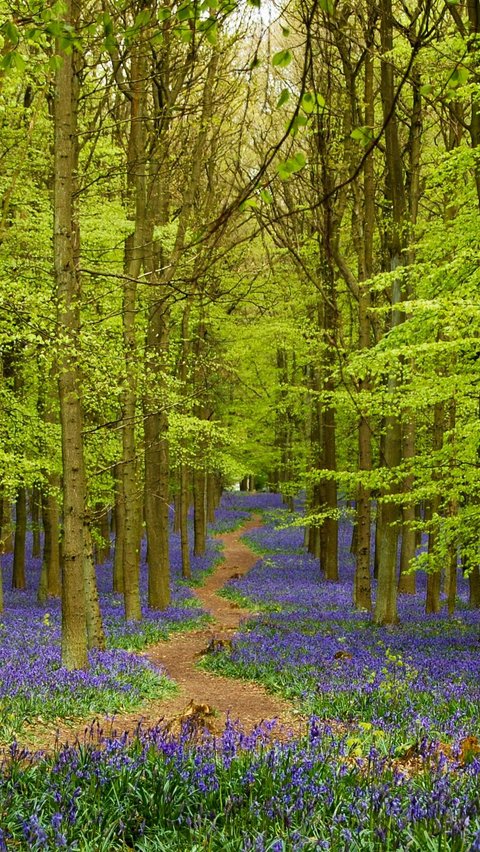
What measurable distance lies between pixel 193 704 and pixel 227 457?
53.0ft

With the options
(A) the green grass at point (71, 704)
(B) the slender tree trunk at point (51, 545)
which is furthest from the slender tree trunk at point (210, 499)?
(A) the green grass at point (71, 704)

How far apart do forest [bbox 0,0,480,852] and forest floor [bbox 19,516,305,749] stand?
3.0 inches

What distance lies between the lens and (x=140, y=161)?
1078 centimetres

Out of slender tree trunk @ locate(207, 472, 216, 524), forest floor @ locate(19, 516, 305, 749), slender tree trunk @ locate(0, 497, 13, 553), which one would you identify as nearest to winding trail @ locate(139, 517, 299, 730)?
forest floor @ locate(19, 516, 305, 749)

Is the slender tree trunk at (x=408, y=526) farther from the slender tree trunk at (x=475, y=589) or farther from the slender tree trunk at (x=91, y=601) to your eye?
the slender tree trunk at (x=91, y=601)

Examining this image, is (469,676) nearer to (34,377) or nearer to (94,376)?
(94,376)

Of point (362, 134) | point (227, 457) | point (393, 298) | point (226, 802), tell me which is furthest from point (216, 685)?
point (227, 457)

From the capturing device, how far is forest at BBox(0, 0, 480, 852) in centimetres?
382

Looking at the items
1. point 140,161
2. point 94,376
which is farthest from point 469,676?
point 140,161

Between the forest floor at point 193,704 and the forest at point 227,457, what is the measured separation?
77 millimetres

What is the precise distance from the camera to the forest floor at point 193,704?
7289 mm

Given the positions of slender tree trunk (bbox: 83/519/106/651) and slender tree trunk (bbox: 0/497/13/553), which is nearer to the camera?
slender tree trunk (bbox: 83/519/106/651)

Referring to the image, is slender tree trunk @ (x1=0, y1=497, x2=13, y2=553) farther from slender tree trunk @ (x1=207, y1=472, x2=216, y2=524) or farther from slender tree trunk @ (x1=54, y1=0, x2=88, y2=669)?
slender tree trunk @ (x1=54, y1=0, x2=88, y2=669)

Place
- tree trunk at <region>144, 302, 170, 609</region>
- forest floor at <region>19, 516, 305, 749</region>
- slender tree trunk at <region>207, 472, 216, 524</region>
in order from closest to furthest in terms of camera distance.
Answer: forest floor at <region>19, 516, 305, 749</region> → tree trunk at <region>144, 302, 170, 609</region> → slender tree trunk at <region>207, 472, 216, 524</region>
